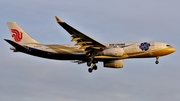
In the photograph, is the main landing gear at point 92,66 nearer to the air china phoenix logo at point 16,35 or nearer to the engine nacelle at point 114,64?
the engine nacelle at point 114,64

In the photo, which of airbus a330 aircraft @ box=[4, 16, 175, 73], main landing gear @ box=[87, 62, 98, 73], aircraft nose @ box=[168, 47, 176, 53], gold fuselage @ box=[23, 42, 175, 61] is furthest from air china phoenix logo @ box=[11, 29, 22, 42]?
aircraft nose @ box=[168, 47, 176, 53]

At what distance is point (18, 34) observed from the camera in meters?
78.7

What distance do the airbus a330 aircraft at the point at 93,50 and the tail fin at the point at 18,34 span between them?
1.84 meters

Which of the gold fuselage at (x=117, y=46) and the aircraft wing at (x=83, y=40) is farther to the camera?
the gold fuselage at (x=117, y=46)

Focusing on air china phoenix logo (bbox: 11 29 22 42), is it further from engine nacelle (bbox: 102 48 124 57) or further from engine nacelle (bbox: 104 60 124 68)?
engine nacelle (bbox: 102 48 124 57)

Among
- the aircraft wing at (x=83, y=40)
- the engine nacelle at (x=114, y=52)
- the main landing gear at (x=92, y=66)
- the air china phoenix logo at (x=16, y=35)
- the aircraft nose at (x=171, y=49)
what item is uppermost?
the air china phoenix logo at (x=16, y=35)

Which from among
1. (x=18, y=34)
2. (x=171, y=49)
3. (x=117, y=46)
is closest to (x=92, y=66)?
(x=117, y=46)

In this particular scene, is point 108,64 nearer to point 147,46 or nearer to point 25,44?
point 147,46

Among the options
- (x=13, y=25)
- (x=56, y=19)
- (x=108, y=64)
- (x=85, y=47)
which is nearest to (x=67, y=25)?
(x=56, y=19)

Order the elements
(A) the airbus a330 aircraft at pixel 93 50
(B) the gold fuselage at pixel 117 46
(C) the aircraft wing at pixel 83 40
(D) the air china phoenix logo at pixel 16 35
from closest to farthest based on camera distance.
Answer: (C) the aircraft wing at pixel 83 40, (A) the airbus a330 aircraft at pixel 93 50, (B) the gold fuselage at pixel 117 46, (D) the air china phoenix logo at pixel 16 35

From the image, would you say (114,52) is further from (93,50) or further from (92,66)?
(92,66)

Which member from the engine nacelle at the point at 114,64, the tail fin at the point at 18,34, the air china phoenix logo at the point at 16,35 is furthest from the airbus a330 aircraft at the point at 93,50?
the air china phoenix logo at the point at 16,35

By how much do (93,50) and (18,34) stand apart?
559 inches

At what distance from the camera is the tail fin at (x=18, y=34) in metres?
77.8
